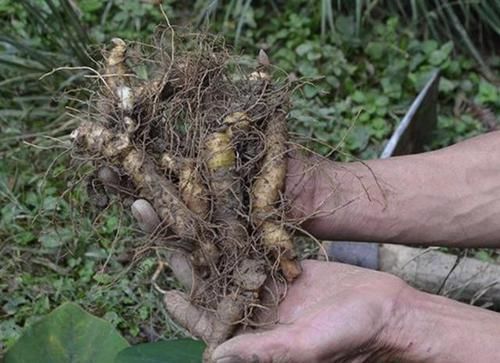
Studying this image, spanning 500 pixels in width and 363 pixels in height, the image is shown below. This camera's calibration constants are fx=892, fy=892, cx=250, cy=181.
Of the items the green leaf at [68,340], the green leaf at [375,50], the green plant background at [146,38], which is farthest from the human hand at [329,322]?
the green leaf at [375,50]

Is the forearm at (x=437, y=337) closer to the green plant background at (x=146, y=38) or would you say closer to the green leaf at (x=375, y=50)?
the green plant background at (x=146, y=38)

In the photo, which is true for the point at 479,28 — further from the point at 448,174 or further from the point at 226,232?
the point at 226,232

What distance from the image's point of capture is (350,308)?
4.47ft

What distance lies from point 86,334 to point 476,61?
1720 millimetres

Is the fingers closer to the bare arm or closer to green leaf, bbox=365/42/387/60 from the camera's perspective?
the bare arm

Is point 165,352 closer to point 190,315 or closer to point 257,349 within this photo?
point 190,315

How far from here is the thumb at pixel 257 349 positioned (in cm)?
127

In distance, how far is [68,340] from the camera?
5.13ft

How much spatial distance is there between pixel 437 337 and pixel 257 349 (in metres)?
0.34

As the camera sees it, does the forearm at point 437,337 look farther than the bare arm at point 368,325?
Yes

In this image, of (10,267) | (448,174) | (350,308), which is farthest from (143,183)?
(10,267)

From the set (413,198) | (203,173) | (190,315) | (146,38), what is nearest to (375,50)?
(146,38)

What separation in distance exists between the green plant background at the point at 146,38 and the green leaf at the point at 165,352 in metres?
0.42

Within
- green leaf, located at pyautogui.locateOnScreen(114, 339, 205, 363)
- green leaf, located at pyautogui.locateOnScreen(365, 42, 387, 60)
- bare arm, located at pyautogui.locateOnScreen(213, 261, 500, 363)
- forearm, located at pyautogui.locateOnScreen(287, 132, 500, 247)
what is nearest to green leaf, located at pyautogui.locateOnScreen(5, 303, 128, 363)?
green leaf, located at pyautogui.locateOnScreen(114, 339, 205, 363)
